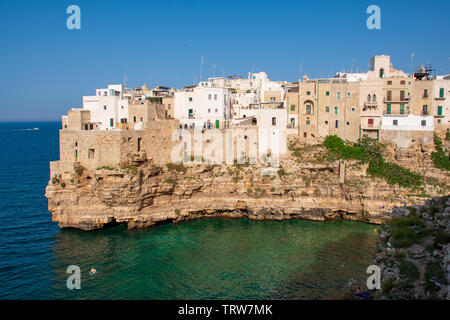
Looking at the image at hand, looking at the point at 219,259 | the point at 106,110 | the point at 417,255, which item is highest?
the point at 106,110

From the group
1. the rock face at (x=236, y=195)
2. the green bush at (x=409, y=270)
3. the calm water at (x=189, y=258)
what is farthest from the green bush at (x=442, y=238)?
the rock face at (x=236, y=195)

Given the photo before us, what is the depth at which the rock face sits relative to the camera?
102 ft

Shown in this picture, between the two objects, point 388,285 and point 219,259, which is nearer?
point 388,285

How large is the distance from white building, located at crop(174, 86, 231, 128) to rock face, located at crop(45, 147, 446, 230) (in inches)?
311

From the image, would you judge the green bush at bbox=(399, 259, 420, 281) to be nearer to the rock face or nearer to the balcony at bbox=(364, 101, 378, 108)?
the rock face

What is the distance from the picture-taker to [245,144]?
3688 centimetres

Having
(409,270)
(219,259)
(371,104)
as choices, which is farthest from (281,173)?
(409,270)

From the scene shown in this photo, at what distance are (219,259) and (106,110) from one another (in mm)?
19495

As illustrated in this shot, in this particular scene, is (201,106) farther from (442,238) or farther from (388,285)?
(388,285)

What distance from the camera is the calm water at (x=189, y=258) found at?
21469 millimetres

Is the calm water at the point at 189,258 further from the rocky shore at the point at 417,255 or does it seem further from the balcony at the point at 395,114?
the balcony at the point at 395,114

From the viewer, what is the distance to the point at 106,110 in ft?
119

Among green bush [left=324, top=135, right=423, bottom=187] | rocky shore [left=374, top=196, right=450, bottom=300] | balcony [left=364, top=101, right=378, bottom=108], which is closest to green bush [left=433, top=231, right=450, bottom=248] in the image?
rocky shore [left=374, top=196, right=450, bottom=300]

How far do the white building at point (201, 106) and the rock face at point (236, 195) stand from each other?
7893 millimetres
